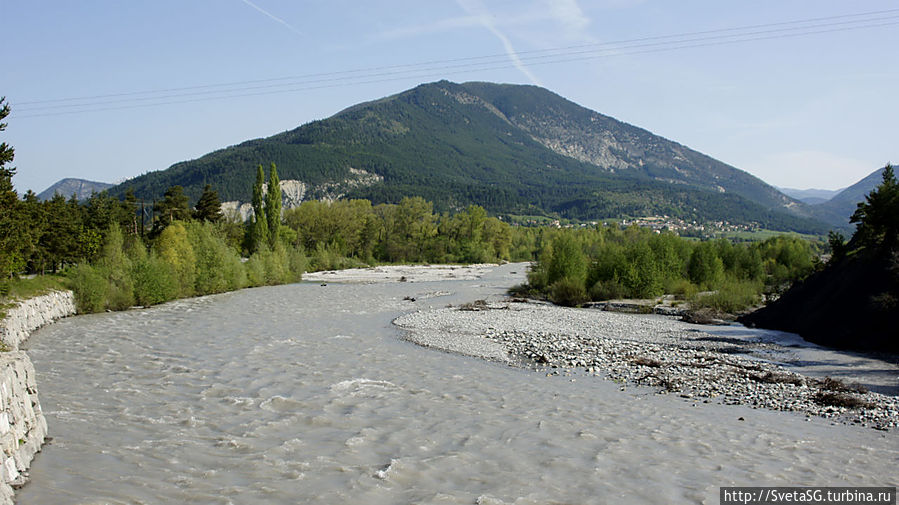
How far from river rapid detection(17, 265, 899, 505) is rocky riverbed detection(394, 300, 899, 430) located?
994mm

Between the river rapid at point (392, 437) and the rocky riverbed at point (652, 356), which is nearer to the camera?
the river rapid at point (392, 437)

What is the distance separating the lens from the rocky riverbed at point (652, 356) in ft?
40.6

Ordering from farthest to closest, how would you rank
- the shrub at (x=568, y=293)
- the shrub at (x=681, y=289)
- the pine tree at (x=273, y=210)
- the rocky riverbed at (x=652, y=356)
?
the pine tree at (x=273, y=210), the shrub at (x=568, y=293), the shrub at (x=681, y=289), the rocky riverbed at (x=652, y=356)

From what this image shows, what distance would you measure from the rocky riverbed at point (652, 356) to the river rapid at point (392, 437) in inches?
39.1

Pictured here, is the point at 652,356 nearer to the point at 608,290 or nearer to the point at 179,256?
the point at 608,290

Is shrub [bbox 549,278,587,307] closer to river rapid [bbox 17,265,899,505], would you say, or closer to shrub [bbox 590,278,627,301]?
shrub [bbox 590,278,627,301]

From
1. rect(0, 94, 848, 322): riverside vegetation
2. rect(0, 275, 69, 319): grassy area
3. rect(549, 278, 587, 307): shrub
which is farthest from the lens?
rect(549, 278, 587, 307): shrub

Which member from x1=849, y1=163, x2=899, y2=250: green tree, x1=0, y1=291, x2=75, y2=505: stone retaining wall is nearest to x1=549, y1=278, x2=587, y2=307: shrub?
x1=849, y1=163, x2=899, y2=250: green tree

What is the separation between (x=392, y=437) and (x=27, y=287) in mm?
23192

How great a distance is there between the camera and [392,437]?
395 inches

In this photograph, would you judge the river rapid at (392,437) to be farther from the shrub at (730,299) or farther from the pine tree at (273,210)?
the pine tree at (273,210)

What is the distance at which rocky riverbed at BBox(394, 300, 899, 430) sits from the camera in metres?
12.4

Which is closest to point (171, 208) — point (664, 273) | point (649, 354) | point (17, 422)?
point (664, 273)

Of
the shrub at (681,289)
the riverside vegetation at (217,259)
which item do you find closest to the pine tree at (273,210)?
the riverside vegetation at (217,259)
